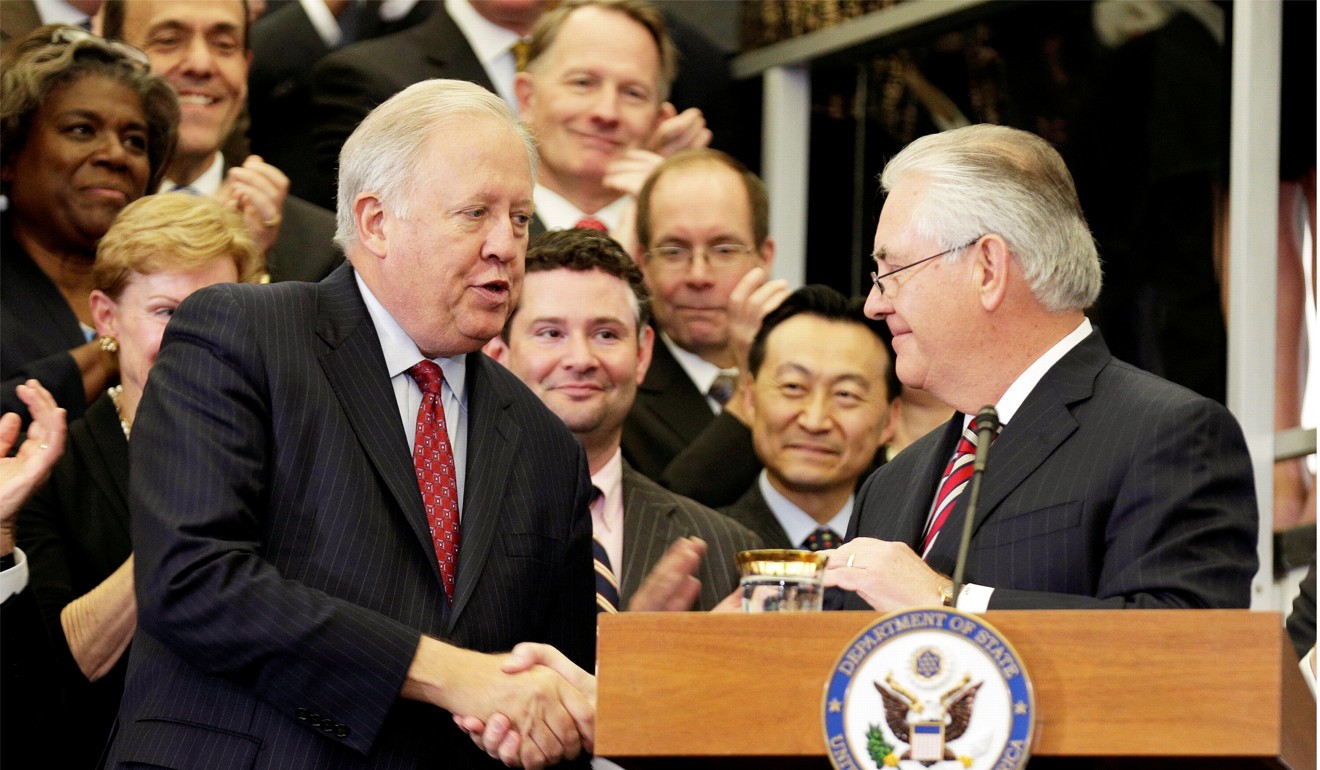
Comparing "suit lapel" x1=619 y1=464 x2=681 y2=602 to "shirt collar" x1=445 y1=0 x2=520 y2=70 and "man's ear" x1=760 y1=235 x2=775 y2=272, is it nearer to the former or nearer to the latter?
"man's ear" x1=760 y1=235 x2=775 y2=272

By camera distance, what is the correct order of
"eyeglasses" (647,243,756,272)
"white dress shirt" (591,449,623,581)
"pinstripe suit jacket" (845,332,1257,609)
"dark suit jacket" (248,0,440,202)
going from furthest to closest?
"dark suit jacket" (248,0,440,202) → "eyeglasses" (647,243,756,272) → "white dress shirt" (591,449,623,581) → "pinstripe suit jacket" (845,332,1257,609)

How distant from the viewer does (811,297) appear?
4324mm

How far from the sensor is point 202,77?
4.53m

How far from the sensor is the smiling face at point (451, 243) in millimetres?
2855

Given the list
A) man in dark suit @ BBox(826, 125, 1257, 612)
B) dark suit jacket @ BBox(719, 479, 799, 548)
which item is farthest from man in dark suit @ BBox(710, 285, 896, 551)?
man in dark suit @ BBox(826, 125, 1257, 612)

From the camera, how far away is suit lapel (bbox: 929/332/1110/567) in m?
2.54

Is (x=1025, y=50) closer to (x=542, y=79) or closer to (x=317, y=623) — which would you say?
(x=542, y=79)

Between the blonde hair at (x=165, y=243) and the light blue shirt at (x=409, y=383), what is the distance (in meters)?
0.85

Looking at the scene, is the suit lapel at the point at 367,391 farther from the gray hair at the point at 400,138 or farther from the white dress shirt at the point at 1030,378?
the white dress shirt at the point at 1030,378

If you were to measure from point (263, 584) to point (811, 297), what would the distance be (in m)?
2.12

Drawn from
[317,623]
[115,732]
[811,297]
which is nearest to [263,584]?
[317,623]

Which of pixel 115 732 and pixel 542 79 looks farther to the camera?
pixel 542 79

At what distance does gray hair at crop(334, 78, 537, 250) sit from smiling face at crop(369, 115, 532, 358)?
1 centimetres

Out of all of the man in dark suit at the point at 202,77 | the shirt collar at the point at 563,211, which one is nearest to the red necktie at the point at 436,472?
the man in dark suit at the point at 202,77
